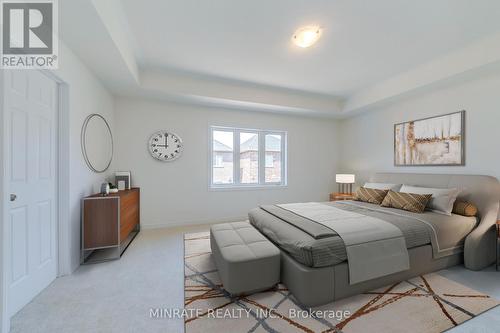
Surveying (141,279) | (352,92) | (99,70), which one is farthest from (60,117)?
(352,92)

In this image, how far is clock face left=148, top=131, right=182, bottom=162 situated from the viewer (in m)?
3.76

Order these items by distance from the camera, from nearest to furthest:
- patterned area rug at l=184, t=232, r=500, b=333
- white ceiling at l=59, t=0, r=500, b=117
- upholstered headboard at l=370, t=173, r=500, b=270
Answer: patterned area rug at l=184, t=232, r=500, b=333 → white ceiling at l=59, t=0, r=500, b=117 → upholstered headboard at l=370, t=173, r=500, b=270

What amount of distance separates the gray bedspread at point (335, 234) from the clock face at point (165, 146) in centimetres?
202

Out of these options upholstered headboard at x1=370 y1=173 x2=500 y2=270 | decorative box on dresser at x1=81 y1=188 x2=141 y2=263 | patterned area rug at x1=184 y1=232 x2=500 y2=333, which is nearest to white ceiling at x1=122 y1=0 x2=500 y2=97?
upholstered headboard at x1=370 y1=173 x2=500 y2=270

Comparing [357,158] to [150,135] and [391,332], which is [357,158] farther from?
[150,135]

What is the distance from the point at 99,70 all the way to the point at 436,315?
4.27 m

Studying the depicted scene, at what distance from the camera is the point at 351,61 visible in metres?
2.93

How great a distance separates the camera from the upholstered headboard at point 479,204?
7.42ft

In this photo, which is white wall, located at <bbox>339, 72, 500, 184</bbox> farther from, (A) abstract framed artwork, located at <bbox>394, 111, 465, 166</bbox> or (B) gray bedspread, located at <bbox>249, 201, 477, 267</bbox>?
(B) gray bedspread, located at <bbox>249, 201, 477, 267</bbox>

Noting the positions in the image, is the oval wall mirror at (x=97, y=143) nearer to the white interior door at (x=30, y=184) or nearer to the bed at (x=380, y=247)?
the white interior door at (x=30, y=184)

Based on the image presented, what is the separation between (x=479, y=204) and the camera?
262 cm

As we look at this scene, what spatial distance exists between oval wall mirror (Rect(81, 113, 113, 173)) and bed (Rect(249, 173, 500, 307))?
2.27 m

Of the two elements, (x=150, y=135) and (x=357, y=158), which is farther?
(x=357, y=158)

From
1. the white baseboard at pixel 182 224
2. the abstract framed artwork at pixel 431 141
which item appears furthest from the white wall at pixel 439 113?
the white baseboard at pixel 182 224
